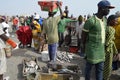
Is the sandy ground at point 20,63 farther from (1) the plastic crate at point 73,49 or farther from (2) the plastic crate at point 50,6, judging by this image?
(2) the plastic crate at point 50,6

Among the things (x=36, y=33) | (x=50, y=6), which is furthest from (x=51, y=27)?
(x=36, y=33)

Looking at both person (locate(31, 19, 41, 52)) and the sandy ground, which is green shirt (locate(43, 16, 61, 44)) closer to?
the sandy ground

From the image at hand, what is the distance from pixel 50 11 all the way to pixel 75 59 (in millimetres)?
2672

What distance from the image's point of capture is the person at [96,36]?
6160 mm

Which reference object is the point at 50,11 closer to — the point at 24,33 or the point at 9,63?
the point at 9,63

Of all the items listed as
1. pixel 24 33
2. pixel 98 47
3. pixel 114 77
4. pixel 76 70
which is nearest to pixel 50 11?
pixel 76 70

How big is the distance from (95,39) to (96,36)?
0.07m

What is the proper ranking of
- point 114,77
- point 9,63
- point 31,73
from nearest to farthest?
point 31,73, point 114,77, point 9,63

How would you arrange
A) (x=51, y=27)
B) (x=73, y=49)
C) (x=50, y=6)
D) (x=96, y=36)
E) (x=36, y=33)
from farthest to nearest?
(x=36, y=33)
(x=73, y=49)
(x=50, y=6)
(x=51, y=27)
(x=96, y=36)

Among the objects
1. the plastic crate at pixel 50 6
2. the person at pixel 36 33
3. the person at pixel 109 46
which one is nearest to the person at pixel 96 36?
the person at pixel 109 46

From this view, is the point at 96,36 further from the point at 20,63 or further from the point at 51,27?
the point at 20,63

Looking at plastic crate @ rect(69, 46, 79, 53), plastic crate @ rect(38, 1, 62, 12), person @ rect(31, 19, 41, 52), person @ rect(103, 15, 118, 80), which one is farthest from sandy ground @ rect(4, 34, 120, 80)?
plastic crate @ rect(38, 1, 62, 12)

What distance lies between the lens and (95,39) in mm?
6258

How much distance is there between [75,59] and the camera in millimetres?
11336
